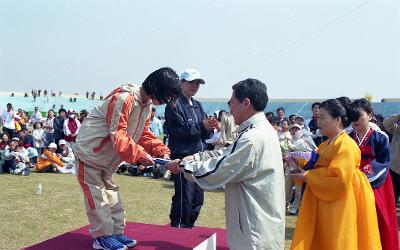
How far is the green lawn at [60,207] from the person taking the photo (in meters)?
6.39

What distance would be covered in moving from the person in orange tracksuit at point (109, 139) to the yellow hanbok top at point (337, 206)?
151cm

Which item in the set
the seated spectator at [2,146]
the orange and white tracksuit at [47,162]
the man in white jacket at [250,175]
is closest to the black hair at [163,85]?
the man in white jacket at [250,175]

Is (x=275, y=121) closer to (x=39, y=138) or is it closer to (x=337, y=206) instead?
(x=337, y=206)

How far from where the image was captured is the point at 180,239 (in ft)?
14.0

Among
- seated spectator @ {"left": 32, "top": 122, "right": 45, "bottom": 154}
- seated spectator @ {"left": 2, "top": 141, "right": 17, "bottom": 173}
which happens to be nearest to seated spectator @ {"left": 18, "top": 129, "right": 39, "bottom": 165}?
seated spectator @ {"left": 32, "top": 122, "right": 45, "bottom": 154}

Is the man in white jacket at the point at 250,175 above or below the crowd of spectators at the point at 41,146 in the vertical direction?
→ above

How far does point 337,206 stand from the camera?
4.02 meters

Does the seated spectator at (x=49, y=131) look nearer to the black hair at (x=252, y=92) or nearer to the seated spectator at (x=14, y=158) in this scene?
the seated spectator at (x=14, y=158)

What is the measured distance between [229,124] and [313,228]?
5859 millimetres

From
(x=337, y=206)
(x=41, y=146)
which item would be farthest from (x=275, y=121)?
(x=41, y=146)

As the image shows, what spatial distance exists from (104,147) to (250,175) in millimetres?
1224

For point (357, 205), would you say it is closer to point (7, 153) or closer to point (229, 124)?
point (229, 124)

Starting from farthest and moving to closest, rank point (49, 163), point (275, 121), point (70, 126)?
point (70, 126) → point (49, 163) → point (275, 121)

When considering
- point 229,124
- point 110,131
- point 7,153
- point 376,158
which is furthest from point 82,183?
point 7,153
